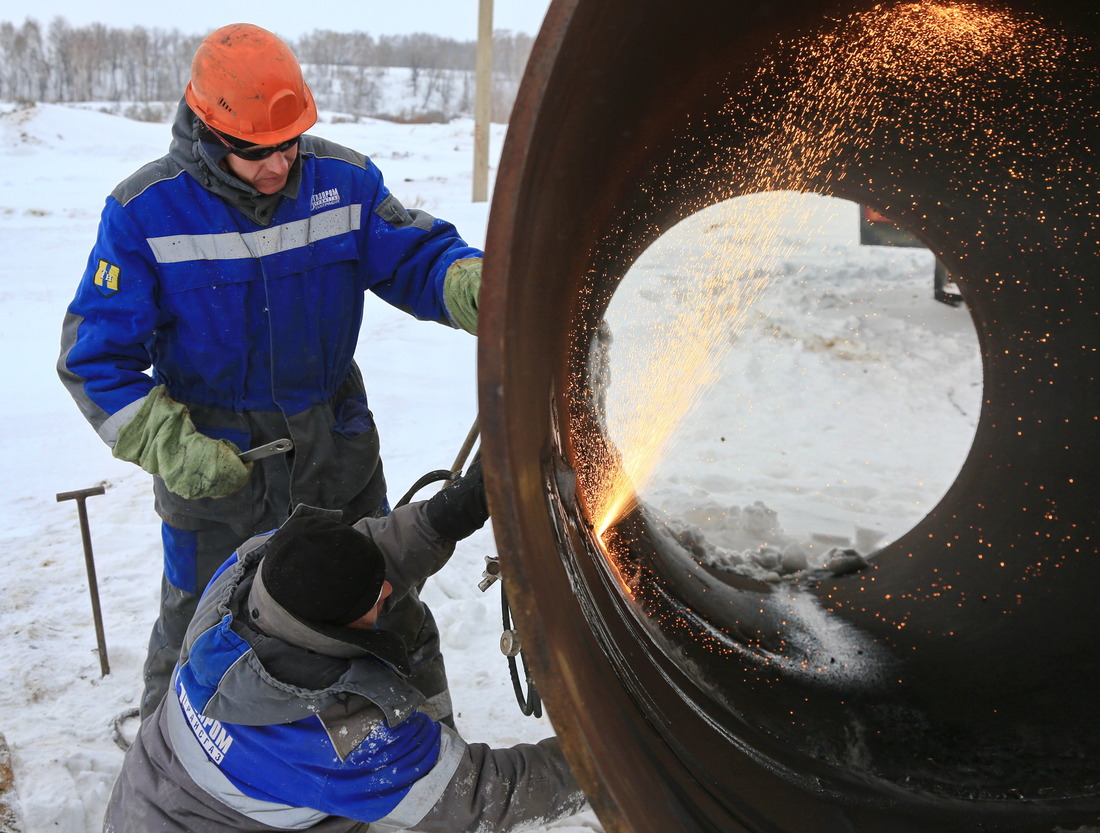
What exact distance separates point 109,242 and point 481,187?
8.09m

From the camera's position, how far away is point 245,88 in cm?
209

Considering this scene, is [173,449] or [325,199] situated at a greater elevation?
[325,199]

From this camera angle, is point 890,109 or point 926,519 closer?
point 890,109

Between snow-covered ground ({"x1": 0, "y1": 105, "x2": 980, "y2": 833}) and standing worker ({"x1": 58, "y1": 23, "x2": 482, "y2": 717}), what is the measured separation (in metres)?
0.47

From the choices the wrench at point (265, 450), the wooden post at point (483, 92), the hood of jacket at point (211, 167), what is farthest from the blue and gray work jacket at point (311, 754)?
the wooden post at point (483, 92)

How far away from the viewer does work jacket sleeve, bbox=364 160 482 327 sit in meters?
2.43

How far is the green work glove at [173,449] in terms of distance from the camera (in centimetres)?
216

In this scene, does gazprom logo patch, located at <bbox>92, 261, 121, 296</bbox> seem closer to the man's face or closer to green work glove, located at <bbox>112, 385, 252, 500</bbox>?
green work glove, located at <bbox>112, 385, 252, 500</bbox>

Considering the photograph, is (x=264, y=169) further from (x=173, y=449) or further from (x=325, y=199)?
(x=173, y=449)

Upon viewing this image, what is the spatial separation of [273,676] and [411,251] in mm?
1199

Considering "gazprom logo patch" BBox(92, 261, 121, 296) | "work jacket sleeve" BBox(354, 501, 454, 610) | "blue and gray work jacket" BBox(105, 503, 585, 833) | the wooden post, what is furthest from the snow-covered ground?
the wooden post

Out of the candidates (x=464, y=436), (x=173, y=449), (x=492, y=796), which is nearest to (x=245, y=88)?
(x=173, y=449)

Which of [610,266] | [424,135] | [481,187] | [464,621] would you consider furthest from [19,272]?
[424,135]

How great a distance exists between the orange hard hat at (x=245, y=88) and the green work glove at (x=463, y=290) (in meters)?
0.50
